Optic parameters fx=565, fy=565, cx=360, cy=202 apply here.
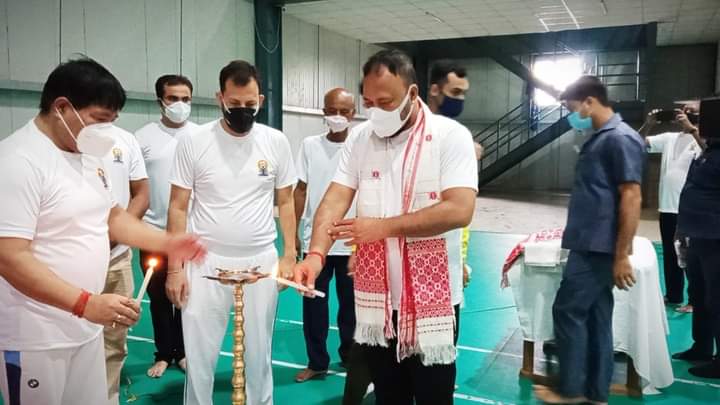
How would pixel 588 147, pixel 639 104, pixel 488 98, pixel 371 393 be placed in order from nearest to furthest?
1. pixel 588 147
2. pixel 371 393
3. pixel 639 104
4. pixel 488 98

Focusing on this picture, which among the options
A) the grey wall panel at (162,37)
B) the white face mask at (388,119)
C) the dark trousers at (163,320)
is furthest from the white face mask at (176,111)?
the grey wall panel at (162,37)

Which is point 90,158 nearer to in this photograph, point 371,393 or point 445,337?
point 445,337

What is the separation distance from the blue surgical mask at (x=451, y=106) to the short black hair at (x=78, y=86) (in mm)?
1611

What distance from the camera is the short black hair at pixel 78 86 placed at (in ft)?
6.26

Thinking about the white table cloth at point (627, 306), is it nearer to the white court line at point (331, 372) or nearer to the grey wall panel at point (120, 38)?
the white court line at point (331, 372)

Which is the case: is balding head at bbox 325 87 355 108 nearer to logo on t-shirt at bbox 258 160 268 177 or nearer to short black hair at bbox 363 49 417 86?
logo on t-shirt at bbox 258 160 268 177

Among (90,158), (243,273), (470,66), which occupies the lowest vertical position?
(243,273)

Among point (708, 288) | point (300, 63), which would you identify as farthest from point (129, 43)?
point (708, 288)

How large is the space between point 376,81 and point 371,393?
2262mm

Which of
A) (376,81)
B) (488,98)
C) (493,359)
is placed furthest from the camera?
(488,98)

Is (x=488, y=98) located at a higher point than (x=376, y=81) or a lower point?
higher

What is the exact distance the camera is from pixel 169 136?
4.12 m

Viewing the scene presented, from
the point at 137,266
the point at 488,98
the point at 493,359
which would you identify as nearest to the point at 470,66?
the point at 488,98

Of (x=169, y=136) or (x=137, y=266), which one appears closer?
(x=169, y=136)
